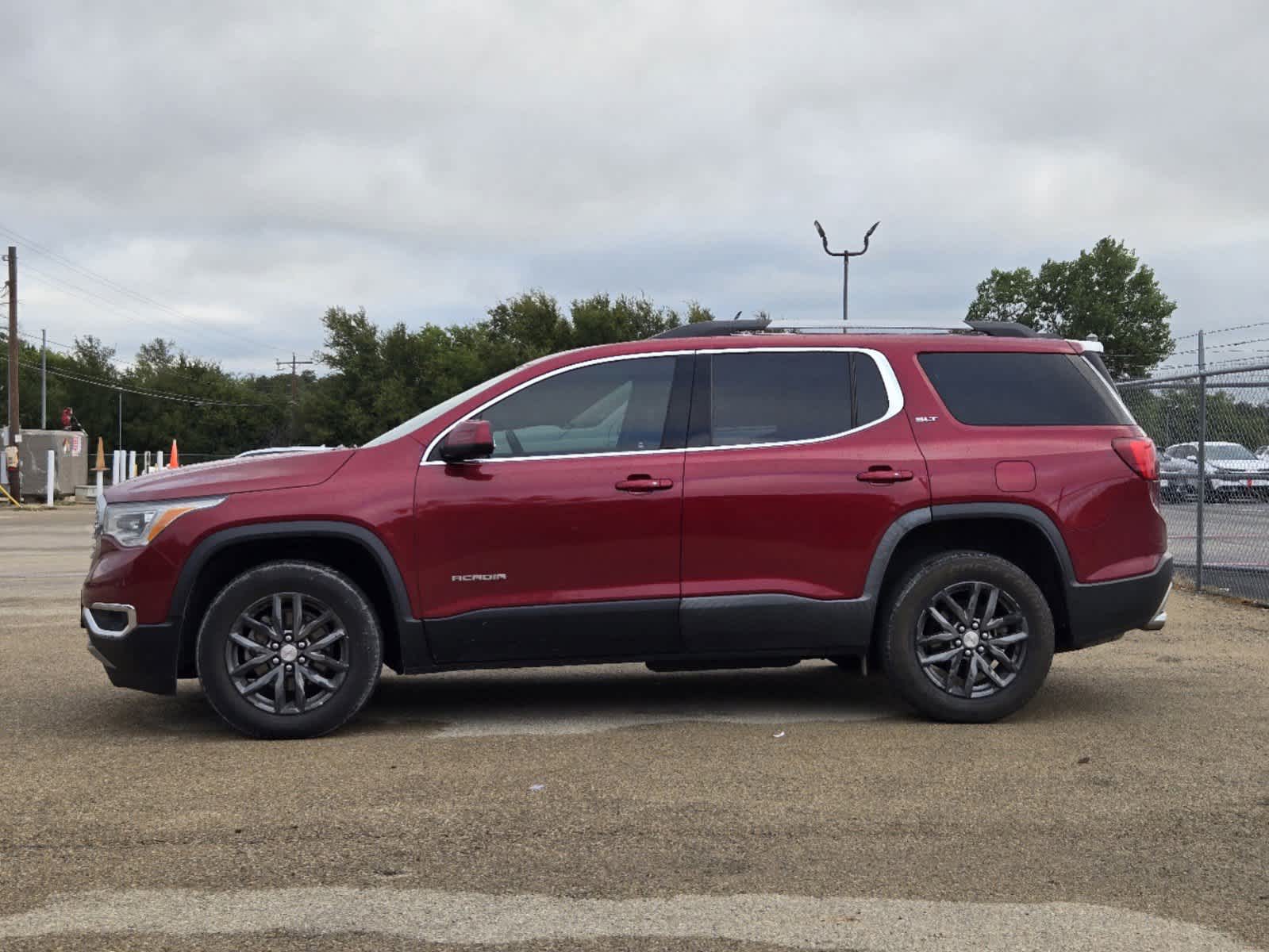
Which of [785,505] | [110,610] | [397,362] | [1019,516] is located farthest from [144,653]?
[397,362]

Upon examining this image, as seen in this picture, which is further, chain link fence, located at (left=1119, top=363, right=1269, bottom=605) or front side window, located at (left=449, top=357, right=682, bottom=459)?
chain link fence, located at (left=1119, top=363, right=1269, bottom=605)

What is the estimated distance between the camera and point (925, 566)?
251 inches

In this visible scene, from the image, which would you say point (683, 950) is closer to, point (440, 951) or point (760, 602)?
point (440, 951)

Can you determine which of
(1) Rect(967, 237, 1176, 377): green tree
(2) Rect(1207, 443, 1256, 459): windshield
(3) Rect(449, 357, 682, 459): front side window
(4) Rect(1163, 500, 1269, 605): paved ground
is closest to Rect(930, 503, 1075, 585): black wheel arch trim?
(3) Rect(449, 357, 682, 459): front side window

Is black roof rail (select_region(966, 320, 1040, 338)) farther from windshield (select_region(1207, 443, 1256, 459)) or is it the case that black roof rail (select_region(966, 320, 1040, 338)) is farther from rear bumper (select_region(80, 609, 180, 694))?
windshield (select_region(1207, 443, 1256, 459))

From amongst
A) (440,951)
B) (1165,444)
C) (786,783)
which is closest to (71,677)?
(786,783)

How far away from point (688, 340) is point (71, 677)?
4026 millimetres

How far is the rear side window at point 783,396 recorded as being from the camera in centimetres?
638

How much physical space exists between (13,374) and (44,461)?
601cm

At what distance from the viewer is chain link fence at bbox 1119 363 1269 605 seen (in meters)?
10.9

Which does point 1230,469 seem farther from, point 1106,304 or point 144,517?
point 1106,304

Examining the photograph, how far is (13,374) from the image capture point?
46281 mm

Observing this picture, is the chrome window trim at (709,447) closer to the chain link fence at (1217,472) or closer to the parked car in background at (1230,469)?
the chain link fence at (1217,472)

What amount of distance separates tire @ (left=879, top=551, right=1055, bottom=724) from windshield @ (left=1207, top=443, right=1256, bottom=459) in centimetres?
555
